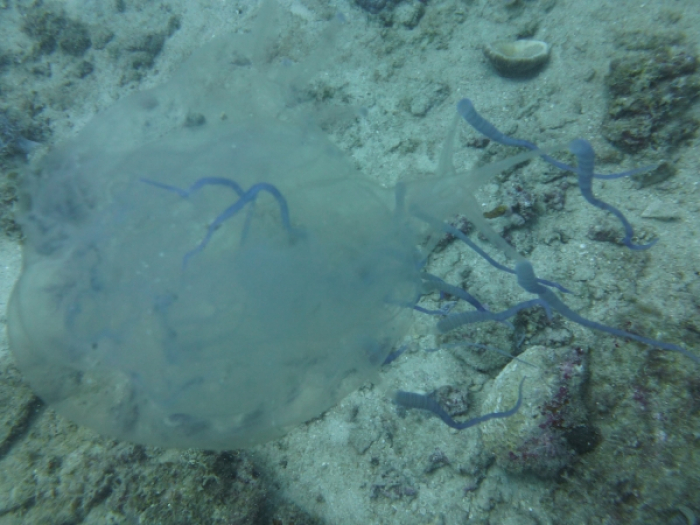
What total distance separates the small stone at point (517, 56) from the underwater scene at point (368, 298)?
0.06 meters

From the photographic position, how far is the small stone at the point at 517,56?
189 inches

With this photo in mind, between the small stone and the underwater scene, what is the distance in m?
0.06

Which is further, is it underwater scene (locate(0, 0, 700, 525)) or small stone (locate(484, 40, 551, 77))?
small stone (locate(484, 40, 551, 77))

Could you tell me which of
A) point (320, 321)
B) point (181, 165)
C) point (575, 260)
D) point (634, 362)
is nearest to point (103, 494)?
point (320, 321)

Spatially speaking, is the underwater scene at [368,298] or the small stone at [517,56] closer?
the underwater scene at [368,298]

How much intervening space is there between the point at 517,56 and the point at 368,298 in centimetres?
414

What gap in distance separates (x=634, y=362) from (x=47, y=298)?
485 cm

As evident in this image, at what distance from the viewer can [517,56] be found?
4914mm

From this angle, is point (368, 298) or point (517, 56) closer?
point (368, 298)

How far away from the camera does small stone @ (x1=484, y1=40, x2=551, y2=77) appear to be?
480 cm

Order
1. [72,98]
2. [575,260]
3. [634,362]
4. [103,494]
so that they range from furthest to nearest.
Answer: [72,98], [575,260], [103,494], [634,362]

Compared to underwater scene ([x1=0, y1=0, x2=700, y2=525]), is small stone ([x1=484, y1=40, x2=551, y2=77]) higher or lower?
higher

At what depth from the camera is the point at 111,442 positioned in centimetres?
365

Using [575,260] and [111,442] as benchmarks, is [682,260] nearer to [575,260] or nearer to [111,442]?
[575,260]
